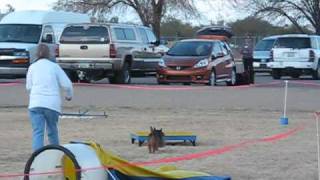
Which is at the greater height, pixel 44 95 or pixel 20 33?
pixel 20 33

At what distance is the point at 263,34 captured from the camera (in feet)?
226

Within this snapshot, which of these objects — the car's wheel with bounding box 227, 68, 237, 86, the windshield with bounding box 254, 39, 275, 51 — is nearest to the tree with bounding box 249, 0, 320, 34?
the windshield with bounding box 254, 39, 275, 51

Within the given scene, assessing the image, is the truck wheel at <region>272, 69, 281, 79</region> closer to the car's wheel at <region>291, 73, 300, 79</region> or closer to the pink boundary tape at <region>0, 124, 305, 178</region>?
the car's wheel at <region>291, 73, 300, 79</region>

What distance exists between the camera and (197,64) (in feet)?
77.2

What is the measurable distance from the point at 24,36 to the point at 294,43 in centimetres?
1041

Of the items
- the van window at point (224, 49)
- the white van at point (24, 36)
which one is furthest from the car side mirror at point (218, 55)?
the white van at point (24, 36)

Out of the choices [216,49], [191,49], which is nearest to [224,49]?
[216,49]

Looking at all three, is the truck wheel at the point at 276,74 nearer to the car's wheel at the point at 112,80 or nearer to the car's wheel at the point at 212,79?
the car's wheel at the point at 212,79

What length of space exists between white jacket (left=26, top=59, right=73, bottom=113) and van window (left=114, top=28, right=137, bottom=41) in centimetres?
1487

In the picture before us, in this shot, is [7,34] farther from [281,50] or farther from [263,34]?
[263,34]

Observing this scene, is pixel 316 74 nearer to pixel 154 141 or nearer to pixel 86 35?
pixel 86 35

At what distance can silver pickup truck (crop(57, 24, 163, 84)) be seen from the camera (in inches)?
957

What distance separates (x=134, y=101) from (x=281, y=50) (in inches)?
458

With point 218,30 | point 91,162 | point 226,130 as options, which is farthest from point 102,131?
point 218,30
